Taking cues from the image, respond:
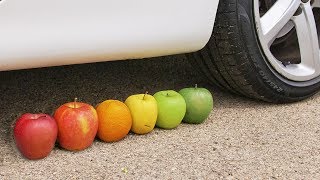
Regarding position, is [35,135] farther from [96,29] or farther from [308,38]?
[308,38]

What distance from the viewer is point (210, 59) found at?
87.0 inches

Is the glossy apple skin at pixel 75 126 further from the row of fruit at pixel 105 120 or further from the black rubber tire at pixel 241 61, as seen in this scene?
the black rubber tire at pixel 241 61

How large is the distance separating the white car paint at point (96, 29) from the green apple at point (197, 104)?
21 centimetres

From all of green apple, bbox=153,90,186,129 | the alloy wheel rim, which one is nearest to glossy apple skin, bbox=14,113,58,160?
green apple, bbox=153,90,186,129

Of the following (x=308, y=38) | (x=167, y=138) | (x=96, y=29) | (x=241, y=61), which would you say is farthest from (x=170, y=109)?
(x=308, y=38)

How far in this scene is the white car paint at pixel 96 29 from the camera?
5.23ft

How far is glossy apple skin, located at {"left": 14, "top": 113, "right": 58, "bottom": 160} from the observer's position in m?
1.72

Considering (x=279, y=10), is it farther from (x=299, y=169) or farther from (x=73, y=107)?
(x=73, y=107)

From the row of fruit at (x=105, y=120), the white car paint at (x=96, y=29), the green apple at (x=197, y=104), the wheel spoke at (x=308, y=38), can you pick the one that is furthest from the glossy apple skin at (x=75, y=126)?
the wheel spoke at (x=308, y=38)

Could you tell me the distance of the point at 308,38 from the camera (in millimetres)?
2371

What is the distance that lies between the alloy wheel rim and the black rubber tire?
3cm

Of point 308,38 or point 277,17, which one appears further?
point 308,38

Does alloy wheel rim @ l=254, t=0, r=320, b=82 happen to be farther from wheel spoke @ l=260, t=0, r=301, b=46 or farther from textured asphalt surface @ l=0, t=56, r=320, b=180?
textured asphalt surface @ l=0, t=56, r=320, b=180

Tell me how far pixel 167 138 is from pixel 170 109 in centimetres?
11
